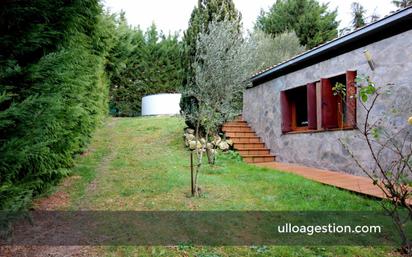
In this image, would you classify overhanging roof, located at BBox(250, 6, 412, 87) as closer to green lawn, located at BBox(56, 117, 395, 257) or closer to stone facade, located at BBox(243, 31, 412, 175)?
stone facade, located at BBox(243, 31, 412, 175)

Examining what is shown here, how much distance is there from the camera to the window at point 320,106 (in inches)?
253

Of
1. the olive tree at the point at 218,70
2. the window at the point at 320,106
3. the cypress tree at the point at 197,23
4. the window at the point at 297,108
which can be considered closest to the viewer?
the window at the point at 320,106

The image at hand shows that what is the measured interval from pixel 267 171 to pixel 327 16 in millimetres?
17899

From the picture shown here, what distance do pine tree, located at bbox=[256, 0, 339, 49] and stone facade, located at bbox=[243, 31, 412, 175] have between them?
12.4m

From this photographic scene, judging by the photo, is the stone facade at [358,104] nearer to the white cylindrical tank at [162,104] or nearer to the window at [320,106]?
the window at [320,106]

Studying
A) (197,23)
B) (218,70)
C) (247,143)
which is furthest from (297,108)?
(197,23)

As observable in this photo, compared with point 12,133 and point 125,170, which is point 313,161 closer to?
point 125,170

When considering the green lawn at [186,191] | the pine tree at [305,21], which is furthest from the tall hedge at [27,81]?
the pine tree at [305,21]

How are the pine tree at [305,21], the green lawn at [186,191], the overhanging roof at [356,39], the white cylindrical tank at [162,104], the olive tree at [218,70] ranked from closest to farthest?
the green lawn at [186,191] < the overhanging roof at [356,39] < the olive tree at [218,70] < the white cylindrical tank at [162,104] < the pine tree at [305,21]

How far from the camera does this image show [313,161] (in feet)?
24.6

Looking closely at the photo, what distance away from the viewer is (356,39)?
20.1ft

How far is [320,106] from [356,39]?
1.75m

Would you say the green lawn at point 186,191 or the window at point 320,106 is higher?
the window at point 320,106

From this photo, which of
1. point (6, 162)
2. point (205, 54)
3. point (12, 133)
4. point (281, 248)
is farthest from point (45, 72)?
point (205, 54)
